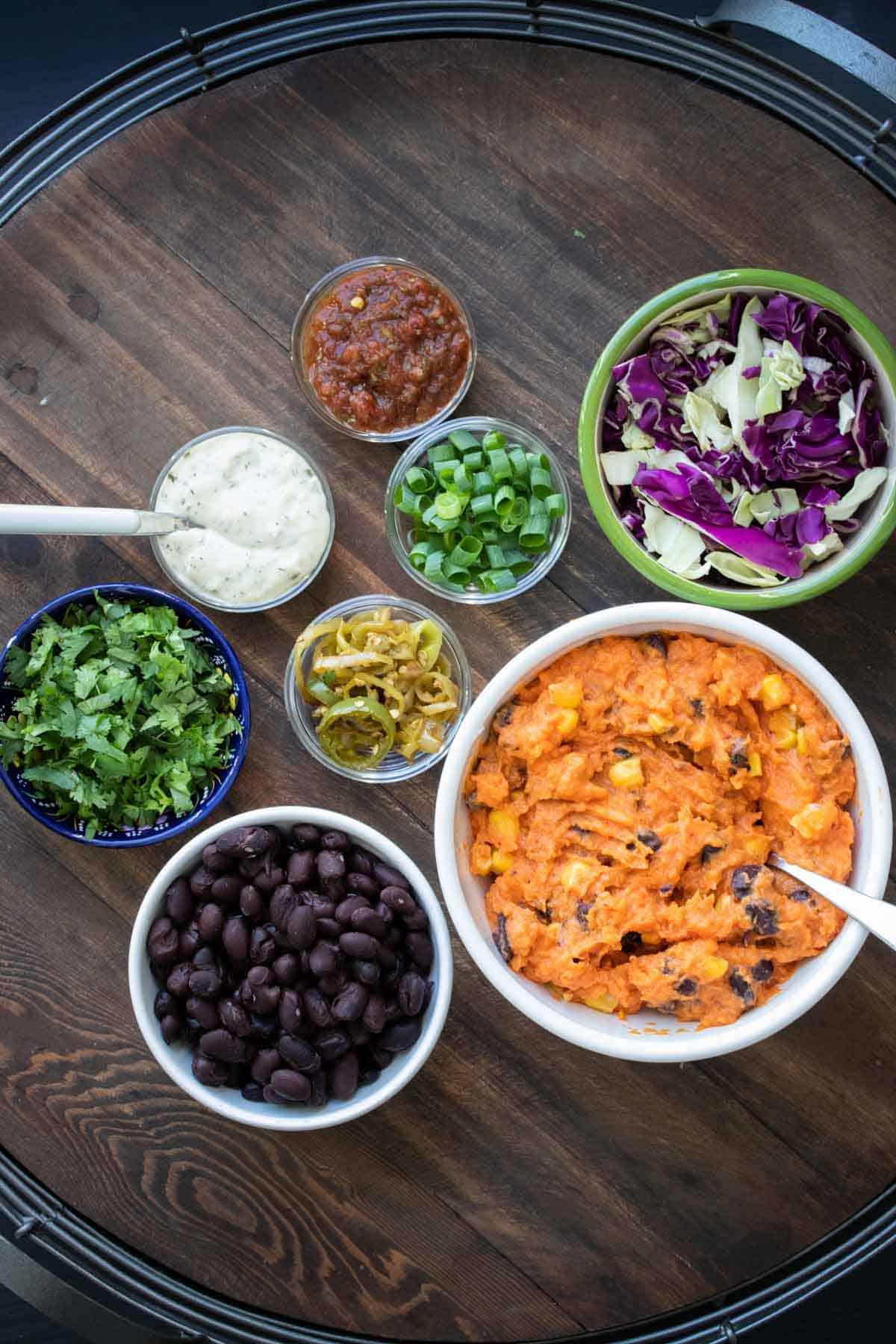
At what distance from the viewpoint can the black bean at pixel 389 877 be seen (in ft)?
8.60

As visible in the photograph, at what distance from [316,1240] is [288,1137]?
270 mm

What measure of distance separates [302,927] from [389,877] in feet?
0.73

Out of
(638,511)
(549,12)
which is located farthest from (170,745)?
(549,12)

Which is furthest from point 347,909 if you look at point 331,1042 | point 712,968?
point 712,968

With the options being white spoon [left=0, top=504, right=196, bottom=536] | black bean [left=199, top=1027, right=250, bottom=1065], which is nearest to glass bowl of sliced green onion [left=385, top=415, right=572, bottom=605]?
white spoon [left=0, top=504, right=196, bottom=536]

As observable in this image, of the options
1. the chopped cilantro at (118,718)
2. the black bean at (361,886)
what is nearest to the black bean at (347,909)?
the black bean at (361,886)

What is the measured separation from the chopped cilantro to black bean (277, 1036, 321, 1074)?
23.8 inches

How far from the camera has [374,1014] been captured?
8.35 ft

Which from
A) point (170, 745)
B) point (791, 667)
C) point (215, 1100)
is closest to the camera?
point (791, 667)

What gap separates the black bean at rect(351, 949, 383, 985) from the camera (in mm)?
2543

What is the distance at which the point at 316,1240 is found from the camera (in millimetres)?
2961

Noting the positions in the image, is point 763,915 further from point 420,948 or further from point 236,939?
point 236,939

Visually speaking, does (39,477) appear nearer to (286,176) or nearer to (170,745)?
(170,745)

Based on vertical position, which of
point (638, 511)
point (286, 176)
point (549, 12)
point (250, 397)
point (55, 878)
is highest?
point (549, 12)
